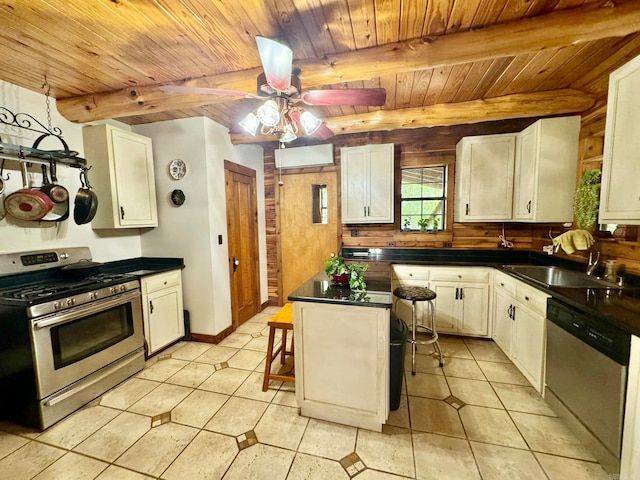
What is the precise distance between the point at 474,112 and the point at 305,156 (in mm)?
2079

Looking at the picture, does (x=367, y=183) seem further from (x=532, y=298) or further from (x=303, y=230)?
(x=532, y=298)

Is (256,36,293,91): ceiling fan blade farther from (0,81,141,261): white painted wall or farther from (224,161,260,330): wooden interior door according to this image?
(0,81,141,261): white painted wall

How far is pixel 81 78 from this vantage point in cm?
215

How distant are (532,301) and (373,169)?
84.6 inches

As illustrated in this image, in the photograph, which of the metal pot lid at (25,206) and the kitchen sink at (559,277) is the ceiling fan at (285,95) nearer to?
the metal pot lid at (25,206)

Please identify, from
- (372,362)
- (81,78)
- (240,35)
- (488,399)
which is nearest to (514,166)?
(488,399)

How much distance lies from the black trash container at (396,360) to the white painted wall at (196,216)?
2109mm

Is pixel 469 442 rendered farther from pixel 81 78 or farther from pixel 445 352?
pixel 81 78

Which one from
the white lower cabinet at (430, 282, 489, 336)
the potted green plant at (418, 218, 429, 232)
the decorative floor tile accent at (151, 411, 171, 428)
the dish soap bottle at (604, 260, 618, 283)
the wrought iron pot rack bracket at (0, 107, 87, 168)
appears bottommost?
the decorative floor tile accent at (151, 411, 171, 428)

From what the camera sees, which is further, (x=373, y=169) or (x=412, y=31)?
(x=373, y=169)

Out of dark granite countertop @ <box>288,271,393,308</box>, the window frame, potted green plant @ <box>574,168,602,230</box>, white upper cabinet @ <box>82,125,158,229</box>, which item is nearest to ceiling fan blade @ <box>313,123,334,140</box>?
dark granite countertop @ <box>288,271,393,308</box>

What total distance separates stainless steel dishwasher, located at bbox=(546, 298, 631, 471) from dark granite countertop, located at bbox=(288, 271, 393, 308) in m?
1.13

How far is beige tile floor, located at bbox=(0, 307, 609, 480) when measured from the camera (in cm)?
154

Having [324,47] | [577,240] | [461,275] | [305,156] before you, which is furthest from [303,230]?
[577,240]
